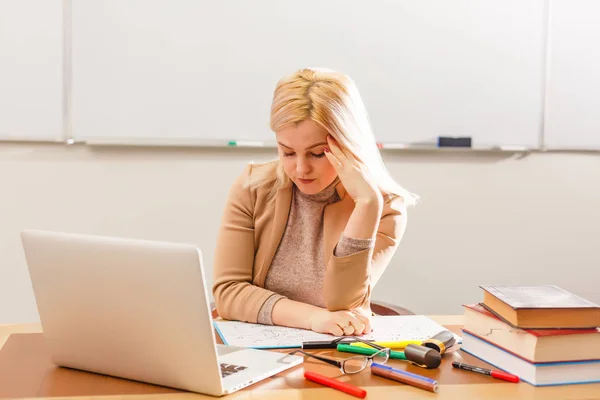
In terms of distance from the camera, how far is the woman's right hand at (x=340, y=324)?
1255 millimetres

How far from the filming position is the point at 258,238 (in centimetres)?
165

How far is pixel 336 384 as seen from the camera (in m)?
0.95

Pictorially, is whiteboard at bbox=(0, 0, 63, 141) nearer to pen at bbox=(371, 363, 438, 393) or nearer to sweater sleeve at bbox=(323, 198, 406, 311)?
sweater sleeve at bbox=(323, 198, 406, 311)

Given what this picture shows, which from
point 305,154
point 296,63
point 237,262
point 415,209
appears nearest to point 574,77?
point 415,209

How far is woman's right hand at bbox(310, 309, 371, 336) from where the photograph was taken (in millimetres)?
1255

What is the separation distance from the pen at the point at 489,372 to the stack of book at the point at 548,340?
2cm

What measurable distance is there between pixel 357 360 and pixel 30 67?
1.97 m

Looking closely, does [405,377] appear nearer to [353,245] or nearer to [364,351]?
[364,351]

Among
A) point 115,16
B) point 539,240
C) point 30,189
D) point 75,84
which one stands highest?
point 115,16

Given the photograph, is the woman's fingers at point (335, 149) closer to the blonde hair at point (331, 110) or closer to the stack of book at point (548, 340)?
the blonde hair at point (331, 110)

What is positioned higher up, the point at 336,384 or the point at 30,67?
the point at 30,67

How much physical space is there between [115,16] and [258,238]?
1354mm

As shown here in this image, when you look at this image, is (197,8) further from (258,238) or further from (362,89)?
(258,238)

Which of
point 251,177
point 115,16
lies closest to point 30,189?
point 115,16
